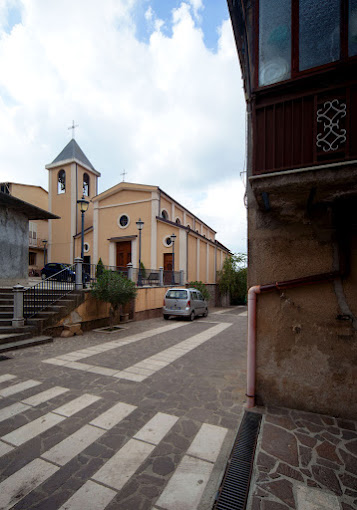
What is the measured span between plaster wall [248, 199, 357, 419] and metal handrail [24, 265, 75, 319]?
7.52m

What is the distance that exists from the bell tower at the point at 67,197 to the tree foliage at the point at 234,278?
15.1 meters

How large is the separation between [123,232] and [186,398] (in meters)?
20.1

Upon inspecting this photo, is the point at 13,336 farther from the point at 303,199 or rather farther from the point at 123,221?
the point at 123,221

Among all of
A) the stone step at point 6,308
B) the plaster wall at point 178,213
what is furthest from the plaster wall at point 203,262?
the stone step at point 6,308

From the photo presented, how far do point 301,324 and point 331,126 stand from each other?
2584 mm

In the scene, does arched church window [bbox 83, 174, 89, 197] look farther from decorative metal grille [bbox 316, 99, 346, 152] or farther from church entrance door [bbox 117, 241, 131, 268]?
decorative metal grille [bbox 316, 99, 346, 152]

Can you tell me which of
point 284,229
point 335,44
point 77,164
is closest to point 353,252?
point 284,229

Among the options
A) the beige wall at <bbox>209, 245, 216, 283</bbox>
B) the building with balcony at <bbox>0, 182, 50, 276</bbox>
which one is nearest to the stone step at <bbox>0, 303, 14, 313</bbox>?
the beige wall at <bbox>209, 245, 216, 283</bbox>

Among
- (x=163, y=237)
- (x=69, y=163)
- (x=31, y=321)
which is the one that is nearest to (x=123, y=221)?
(x=163, y=237)

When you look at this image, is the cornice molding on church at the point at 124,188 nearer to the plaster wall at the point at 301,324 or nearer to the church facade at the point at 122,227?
the church facade at the point at 122,227

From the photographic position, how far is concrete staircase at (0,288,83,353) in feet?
23.8

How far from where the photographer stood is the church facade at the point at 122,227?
21641mm

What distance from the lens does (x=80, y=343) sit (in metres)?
7.93

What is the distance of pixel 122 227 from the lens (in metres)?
23.3
